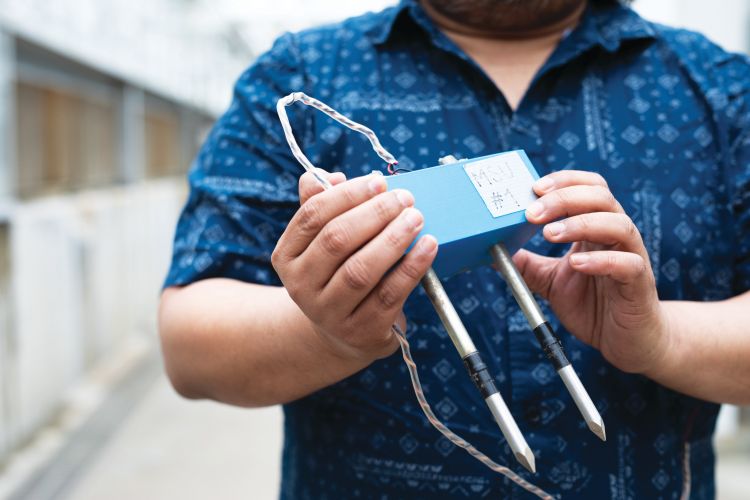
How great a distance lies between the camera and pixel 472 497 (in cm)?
99

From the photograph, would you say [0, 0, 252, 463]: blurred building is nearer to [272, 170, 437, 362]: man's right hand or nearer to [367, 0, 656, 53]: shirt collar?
[367, 0, 656, 53]: shirt collar

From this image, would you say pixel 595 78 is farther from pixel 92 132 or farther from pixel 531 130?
pixel 92 132

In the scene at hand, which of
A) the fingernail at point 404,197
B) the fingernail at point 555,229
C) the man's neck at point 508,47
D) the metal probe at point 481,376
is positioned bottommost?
the metal probe at point 481,376

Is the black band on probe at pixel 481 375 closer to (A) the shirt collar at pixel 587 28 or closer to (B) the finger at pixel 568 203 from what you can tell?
(B) the finger at pixel 568 203

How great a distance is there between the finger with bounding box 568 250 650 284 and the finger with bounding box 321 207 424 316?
175 mm

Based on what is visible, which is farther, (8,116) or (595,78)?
(8,116)

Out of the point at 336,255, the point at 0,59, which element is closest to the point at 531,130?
the point at 336,255

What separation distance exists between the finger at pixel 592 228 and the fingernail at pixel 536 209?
16 mm

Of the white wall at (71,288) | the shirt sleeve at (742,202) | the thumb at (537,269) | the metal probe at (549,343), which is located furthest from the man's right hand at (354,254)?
the white wall at (71,288)

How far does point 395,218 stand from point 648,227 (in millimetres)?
475

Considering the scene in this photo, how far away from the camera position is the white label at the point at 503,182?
745 millimetres

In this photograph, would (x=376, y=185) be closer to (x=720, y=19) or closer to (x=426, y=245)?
(x=426, y=245)

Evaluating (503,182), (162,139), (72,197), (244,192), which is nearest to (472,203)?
(503,182)

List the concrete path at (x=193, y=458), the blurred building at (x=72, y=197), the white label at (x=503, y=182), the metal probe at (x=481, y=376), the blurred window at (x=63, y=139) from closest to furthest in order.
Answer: the metal probe at (x=481, y=376) → the white label at (x=503, y=182) → the concrete path at (x=193, y=458) → the blurred building at (x=72, y=197) → the blurred window at (x=63, y=139)
